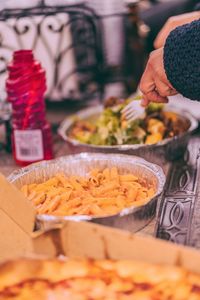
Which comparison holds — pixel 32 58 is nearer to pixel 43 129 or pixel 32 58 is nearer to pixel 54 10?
pixel 43 129

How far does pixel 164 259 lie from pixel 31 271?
0.23 meters

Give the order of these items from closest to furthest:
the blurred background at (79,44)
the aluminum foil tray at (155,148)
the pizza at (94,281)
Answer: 1. the pizza at (94,281)
2. the aluminum foil tray at (155,148)
3. the blurred background at (79,44)

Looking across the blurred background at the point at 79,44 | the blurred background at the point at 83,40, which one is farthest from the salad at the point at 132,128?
the blurred background at the point at 83,40

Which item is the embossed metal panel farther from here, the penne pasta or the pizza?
the pizza

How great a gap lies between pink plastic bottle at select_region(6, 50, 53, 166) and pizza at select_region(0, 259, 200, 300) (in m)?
0.73

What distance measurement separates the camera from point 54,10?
2.19 meters

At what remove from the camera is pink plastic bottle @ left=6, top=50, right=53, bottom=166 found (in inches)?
67.5

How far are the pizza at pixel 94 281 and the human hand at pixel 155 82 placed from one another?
58 cm

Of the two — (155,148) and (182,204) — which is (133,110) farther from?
(182,204)

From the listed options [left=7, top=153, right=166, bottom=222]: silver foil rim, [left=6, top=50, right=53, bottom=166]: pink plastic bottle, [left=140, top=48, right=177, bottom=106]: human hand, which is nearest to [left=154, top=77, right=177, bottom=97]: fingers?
[left=140, top=48, right=177, bottom=106]: human hand

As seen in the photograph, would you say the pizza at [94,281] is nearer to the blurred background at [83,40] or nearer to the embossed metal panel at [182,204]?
the embossed metal panel at [182,204]

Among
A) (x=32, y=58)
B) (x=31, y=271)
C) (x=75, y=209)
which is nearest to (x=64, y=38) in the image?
(x=32, y=58)

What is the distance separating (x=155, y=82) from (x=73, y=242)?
0.57 metres

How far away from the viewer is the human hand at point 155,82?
4.82 feet
